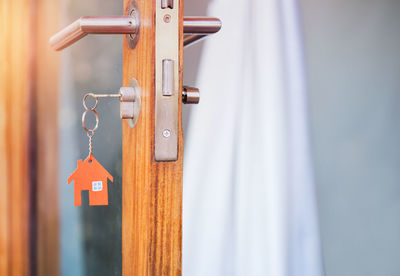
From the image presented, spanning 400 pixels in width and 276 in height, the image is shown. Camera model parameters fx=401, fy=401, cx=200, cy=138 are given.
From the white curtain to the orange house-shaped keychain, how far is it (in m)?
0.44

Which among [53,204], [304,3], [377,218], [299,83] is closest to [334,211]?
[377,218]

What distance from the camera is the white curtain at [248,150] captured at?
95 centimetres

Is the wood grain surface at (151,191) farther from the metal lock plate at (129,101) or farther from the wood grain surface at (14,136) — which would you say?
the wood grain surface at (14,136)

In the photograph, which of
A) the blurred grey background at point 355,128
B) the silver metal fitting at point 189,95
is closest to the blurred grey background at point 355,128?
the blurred grey background at point 355,128

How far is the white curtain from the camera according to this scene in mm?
953

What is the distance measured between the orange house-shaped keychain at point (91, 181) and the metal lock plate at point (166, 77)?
5.2 inches

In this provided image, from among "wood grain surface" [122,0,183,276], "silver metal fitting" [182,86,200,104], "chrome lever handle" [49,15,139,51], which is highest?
"chrome lever handle" [49,15,139,51]

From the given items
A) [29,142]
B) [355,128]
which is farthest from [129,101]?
[355,128]

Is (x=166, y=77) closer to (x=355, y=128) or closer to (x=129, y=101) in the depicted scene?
(x=129, y=101)

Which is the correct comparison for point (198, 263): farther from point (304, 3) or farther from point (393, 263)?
point (304, 3)

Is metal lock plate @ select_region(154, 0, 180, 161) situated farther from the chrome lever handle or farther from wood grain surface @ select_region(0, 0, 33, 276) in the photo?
wood grain surface @ select_region(0, 0, 33, 276)

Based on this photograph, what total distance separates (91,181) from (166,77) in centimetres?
19

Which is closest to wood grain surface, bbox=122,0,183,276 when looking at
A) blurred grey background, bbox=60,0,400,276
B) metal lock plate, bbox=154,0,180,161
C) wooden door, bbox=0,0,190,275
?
metal lock plate, bbox=154,0,180,161

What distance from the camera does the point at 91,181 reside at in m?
0.53
